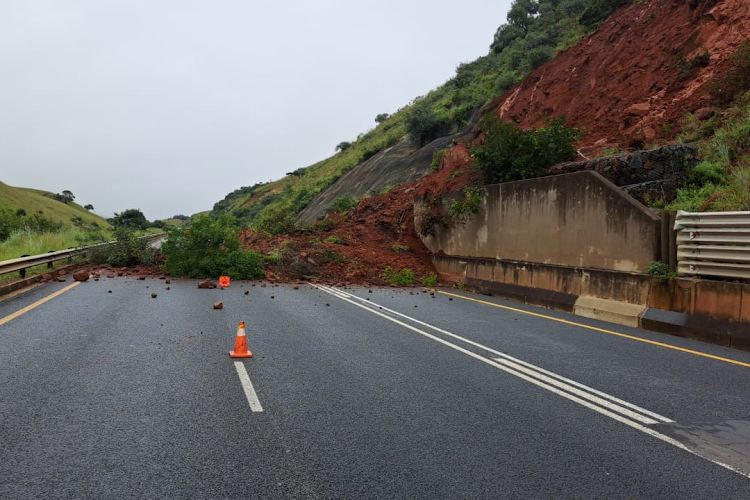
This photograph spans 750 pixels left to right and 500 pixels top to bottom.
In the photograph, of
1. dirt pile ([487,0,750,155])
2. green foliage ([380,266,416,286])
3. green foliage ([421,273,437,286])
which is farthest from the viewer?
green foliage ([380,266,416,286])

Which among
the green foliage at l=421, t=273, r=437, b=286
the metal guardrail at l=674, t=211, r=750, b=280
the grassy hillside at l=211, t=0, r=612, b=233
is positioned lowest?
the green foliage at l=421, t=273, r=437, b=286

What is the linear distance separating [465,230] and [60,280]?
41.3 feet

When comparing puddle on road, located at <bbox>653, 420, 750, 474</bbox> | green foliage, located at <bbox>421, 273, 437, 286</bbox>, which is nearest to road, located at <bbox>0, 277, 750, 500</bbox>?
puddle on road, located at <bbox>653, 420, 750, 474</bbox>

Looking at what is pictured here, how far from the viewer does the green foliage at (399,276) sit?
17.9 meters

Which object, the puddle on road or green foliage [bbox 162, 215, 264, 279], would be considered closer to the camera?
the puddle on road

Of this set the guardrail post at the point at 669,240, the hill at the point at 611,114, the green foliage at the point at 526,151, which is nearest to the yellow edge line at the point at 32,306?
the hill at the point at 611,114

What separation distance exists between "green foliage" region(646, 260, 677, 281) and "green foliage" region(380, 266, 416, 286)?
8837 millimetres

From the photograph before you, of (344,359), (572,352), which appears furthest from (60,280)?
(572,352)

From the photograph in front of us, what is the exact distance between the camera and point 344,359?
701 centimetres

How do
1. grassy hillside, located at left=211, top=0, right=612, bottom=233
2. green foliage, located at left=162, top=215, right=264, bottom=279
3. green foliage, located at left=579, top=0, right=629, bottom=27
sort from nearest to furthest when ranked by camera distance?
green foliage, located at left=162, top=215, right=264, bottom=279 → green foliage, located at left=579, top=0, right=629, bottom=27 → grassy hillside, located at left=211, top=0, right=612, bottom=233

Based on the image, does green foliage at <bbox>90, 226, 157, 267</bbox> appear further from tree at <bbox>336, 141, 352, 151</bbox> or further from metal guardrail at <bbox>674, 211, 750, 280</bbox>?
tree at <bbox>336, 141, 352, 151</bbox>

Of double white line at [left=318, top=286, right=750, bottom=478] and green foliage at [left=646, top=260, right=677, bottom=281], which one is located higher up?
green foliage at [left=646, top=260, right=677, bottom=281]

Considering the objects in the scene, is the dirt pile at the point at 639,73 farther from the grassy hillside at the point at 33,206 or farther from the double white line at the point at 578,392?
the grassy hillside at the point at 33,206

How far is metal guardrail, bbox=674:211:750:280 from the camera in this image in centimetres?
849
